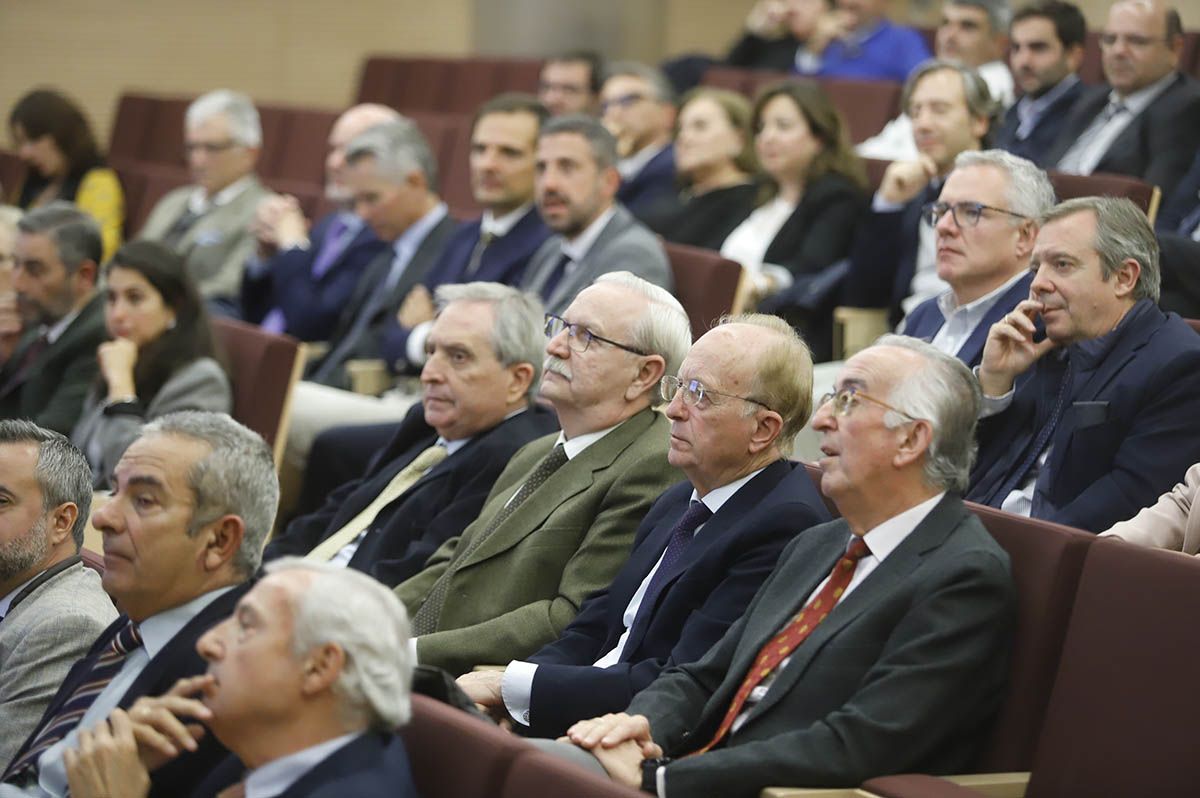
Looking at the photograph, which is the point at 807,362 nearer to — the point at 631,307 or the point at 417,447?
the point at 631,307

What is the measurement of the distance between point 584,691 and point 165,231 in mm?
4308

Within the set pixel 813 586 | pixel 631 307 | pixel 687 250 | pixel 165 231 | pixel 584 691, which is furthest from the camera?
pixel 165 231

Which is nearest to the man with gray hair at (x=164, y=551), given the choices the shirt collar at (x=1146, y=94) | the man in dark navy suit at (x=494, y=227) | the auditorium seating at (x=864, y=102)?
the man in dark navy suit at (x=494, y=227)

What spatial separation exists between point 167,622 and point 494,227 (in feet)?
9.22

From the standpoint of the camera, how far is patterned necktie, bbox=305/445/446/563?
350cm

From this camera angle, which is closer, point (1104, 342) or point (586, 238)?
point (1104, 342)

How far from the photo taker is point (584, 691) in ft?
8.54

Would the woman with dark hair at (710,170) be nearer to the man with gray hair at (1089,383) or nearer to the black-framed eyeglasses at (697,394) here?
the man with gray hair at (1089,383)

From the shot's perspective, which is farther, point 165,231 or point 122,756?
point 165,231

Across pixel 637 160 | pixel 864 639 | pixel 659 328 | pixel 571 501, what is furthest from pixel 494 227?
pixel 864 639

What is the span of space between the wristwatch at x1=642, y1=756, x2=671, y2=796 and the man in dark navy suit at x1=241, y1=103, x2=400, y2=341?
3517 mm

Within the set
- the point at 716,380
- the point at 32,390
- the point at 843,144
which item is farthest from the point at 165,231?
the point at 716,380

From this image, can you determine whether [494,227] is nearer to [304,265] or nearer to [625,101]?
[304,265]

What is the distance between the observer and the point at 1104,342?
295 centimetres
